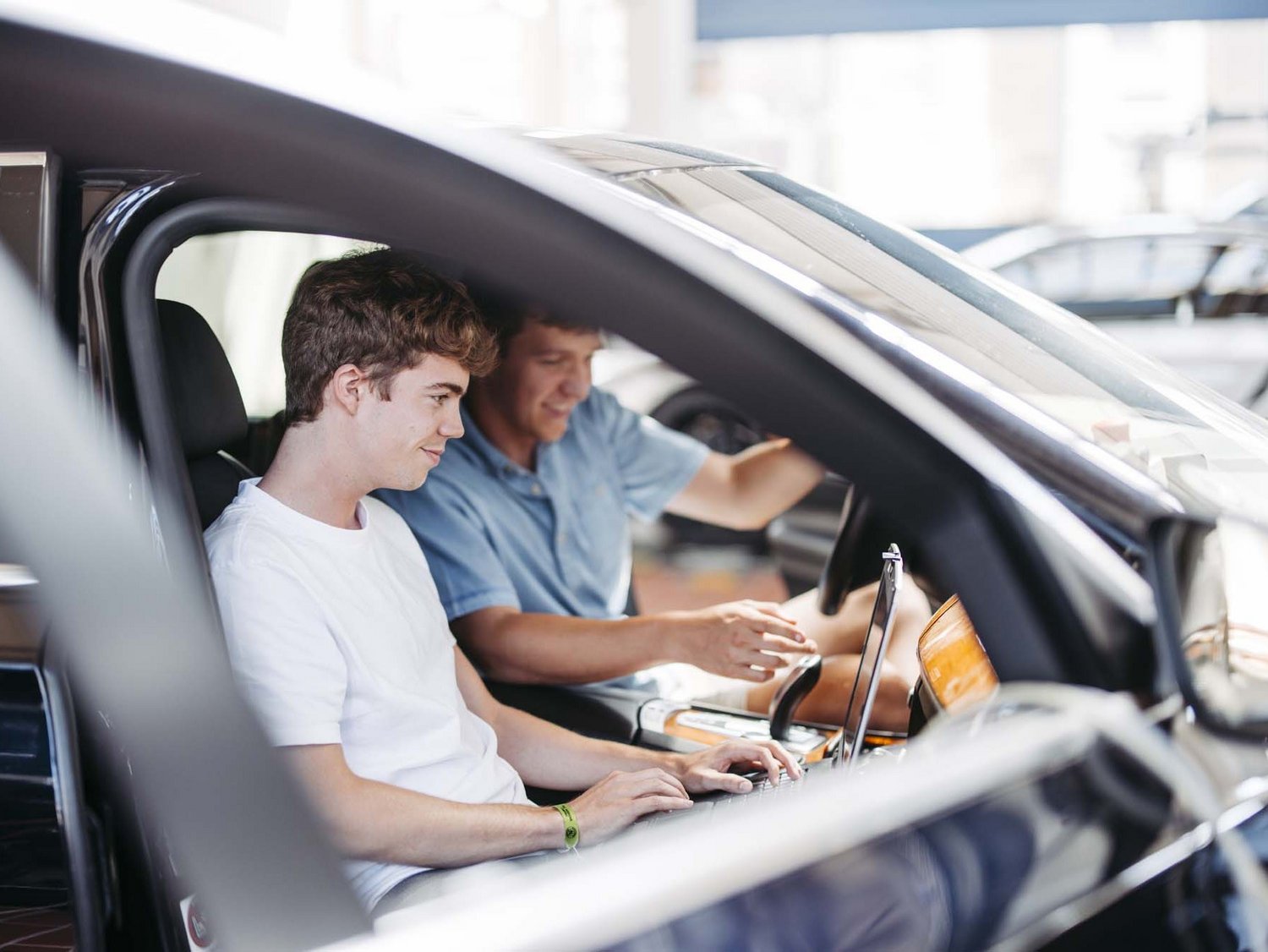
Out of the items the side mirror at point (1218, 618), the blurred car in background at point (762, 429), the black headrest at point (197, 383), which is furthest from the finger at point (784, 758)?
the black headrest at point (197, 383)

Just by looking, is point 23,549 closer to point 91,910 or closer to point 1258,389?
point 91,910

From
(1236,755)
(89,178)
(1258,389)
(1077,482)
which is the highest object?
(89,178)

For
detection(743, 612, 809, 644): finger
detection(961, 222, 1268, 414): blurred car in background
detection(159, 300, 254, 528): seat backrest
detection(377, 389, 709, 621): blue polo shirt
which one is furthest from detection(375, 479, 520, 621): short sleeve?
detection(961, 222, 1268, 414): blurred car in background

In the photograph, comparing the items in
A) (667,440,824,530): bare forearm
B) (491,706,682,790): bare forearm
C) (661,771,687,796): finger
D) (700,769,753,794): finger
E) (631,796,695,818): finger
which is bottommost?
(491,706,682,790): bare forearm

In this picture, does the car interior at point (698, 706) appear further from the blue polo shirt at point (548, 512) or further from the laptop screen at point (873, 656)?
the blue polo shirt at point (548, 512)

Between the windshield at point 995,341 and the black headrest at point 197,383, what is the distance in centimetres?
64

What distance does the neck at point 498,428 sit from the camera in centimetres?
228

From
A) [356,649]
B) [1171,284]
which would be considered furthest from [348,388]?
[1171,284]

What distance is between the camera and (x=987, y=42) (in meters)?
9.34

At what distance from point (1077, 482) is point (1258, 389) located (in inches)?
197

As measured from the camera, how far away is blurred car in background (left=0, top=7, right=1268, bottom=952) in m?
0.86

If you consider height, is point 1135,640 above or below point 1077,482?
below

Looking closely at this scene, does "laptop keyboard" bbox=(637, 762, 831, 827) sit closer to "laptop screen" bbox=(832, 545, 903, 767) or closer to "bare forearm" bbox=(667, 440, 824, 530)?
"laptop screen" bbox=(832, 545, 903, 767)

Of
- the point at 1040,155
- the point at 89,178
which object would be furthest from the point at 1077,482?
the point at 1040,155
